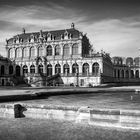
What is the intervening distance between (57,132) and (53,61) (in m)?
66.9

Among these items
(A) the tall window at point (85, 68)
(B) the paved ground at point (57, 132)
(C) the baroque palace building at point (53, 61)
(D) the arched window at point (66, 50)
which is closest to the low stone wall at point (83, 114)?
(B) the paved ground at point (57, 132)

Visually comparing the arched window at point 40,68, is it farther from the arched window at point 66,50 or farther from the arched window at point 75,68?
the arched window at point 75,68

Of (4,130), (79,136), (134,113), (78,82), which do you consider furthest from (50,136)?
(78,82)

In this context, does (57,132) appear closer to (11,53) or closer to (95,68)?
(95,68)

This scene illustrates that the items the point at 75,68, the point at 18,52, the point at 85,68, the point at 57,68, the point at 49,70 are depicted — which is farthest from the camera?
the point at 18,52

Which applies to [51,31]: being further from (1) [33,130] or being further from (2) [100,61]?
(1) [33,130]

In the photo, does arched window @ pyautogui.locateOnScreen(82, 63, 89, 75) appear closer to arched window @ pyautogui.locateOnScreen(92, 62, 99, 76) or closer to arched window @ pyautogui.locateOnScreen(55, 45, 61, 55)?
arched window @ pyautogui.locateOnScreen(92, 62, 99, 76)

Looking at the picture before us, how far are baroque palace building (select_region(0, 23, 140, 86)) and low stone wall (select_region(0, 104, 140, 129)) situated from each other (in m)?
54.3

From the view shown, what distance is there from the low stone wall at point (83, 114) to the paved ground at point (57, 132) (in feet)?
0.99

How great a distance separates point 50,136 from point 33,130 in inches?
55.5

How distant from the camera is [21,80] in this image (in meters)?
75.5

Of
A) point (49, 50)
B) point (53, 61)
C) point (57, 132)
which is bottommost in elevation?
point (57, 132)

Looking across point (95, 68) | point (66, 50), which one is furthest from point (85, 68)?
point (66, 50)

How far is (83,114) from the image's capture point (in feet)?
39.0
